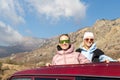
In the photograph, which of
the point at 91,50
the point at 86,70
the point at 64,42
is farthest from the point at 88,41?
the point at 86,70

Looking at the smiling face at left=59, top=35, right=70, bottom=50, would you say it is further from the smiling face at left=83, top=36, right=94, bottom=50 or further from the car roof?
the car roof

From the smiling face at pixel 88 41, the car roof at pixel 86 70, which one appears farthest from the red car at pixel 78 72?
the smiling face at pixel 88 41

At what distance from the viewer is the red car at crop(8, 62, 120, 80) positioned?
5.49 metres

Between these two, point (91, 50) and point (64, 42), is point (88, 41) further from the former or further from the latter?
point (64, 42)

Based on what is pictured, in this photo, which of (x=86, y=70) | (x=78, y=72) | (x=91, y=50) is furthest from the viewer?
(x=91, y=50)

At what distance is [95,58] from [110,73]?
8.86 ft

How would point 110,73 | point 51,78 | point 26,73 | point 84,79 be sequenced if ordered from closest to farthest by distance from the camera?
point 110,73, point 84,79, point 51,78, point 26,73

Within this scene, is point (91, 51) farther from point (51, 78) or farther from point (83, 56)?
point (51, 78)

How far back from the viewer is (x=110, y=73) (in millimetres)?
5426

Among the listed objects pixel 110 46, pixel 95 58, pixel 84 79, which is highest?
pixel 110 46

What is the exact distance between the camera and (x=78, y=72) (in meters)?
6.12

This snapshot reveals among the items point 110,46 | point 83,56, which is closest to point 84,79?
point 83,56

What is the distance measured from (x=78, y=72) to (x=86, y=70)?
0.19 metres

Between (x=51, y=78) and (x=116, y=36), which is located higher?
(x=116, y=36)
